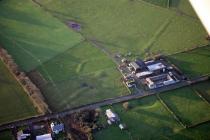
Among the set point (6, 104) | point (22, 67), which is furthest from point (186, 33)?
point (6, 104)

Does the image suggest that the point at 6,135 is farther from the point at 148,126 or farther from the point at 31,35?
the point at 31,35

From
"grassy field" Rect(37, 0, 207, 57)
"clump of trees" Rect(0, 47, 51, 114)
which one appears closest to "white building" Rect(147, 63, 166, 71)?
"grassy field" Rect(37, 0, 207, 57)

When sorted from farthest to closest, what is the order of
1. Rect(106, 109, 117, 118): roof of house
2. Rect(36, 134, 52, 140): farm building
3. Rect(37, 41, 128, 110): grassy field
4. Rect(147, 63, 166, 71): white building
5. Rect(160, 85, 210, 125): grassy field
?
1. Rect(147, 63, 166, 71): white building
2. Rect(37, 41, 128, 110): grassy field
3. Rect(160, 85, 210, 125): grassy field
4. Rect(106, 109, 117, 118): roof of house
5. Rect(36, 134, 52, 140): farm building

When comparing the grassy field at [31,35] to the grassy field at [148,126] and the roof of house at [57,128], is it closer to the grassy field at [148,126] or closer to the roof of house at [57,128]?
the roof of house at [57,128]

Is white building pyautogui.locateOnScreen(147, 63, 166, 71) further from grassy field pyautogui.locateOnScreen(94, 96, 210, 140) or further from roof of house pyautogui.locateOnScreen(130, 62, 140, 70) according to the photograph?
grassy field pyautogui.locateOnScreen(94, 96, 210, 140)

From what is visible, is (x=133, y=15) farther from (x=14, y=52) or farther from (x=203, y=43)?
(x=14, y=52)

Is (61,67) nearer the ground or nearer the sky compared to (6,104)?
nearer the sky

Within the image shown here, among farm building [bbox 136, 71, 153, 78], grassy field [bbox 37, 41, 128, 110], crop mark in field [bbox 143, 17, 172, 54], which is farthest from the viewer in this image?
crop mark in field [bbox 143, 17, 172, 54]
